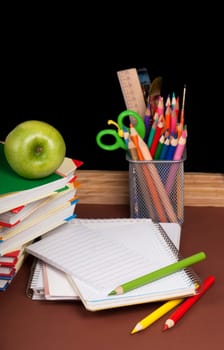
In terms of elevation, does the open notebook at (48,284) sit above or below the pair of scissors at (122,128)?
below

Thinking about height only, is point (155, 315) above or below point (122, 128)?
below

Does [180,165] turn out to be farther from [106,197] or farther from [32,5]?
[32,5]

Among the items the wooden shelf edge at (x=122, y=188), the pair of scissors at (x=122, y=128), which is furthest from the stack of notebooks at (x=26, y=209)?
the wooden shelf edge at (x=122, y=188)

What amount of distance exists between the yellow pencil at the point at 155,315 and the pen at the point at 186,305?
0.01 m

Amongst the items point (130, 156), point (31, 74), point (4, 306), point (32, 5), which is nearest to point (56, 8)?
point (32, 5)

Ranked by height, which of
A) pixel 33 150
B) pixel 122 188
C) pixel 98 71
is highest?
pixel 98 71

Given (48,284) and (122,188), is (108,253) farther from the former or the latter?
(122,188)

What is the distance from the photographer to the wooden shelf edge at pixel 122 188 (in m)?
1.44

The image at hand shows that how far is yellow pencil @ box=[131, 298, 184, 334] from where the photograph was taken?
0.98 meters

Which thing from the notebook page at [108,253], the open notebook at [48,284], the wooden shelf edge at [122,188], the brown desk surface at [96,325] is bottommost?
the brown desk surface at [96,325]

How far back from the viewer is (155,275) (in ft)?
3.48

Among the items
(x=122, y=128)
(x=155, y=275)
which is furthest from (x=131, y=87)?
(x=155, y=275)

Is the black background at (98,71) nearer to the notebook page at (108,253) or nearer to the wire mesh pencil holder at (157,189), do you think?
the wire mesh pencil holder at (157,189)

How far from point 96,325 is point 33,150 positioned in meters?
0.36
